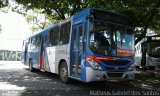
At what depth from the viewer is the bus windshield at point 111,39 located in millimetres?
11625

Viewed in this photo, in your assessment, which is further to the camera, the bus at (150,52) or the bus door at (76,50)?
the bus at (150,52)

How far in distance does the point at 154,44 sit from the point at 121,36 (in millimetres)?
13930

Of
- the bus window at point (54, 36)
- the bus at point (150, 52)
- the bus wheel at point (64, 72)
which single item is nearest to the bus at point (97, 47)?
the bus wheel at point (64, 72)

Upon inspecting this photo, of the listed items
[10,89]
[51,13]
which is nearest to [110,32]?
[10,89]

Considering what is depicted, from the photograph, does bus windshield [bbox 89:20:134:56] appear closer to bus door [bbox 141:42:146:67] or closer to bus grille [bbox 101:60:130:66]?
bus grille [bbox 101:60:130:66]

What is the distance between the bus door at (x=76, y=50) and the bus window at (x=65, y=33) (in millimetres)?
773

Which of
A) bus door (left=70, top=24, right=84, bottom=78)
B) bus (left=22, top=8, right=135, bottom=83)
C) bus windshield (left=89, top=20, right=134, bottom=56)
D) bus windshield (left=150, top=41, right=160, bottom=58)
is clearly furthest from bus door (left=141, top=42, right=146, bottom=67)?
bus door (left=70, top=24, right=84, bottom=78)

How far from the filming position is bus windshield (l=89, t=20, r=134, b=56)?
38.1 ft

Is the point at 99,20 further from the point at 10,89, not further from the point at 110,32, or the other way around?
the point at 10,89

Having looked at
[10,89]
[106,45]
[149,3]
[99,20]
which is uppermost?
[149,3]

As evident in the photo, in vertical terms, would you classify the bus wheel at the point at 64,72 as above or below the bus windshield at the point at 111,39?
below

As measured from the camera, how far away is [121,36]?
12.2 m

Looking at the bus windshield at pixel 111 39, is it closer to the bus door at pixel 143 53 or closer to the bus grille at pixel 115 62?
the bus grille at pixel 115 62

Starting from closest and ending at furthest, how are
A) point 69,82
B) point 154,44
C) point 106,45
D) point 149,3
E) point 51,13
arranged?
point 106,45 < point 69,82 < point 149,3 < point 51,13 < point 154,44
